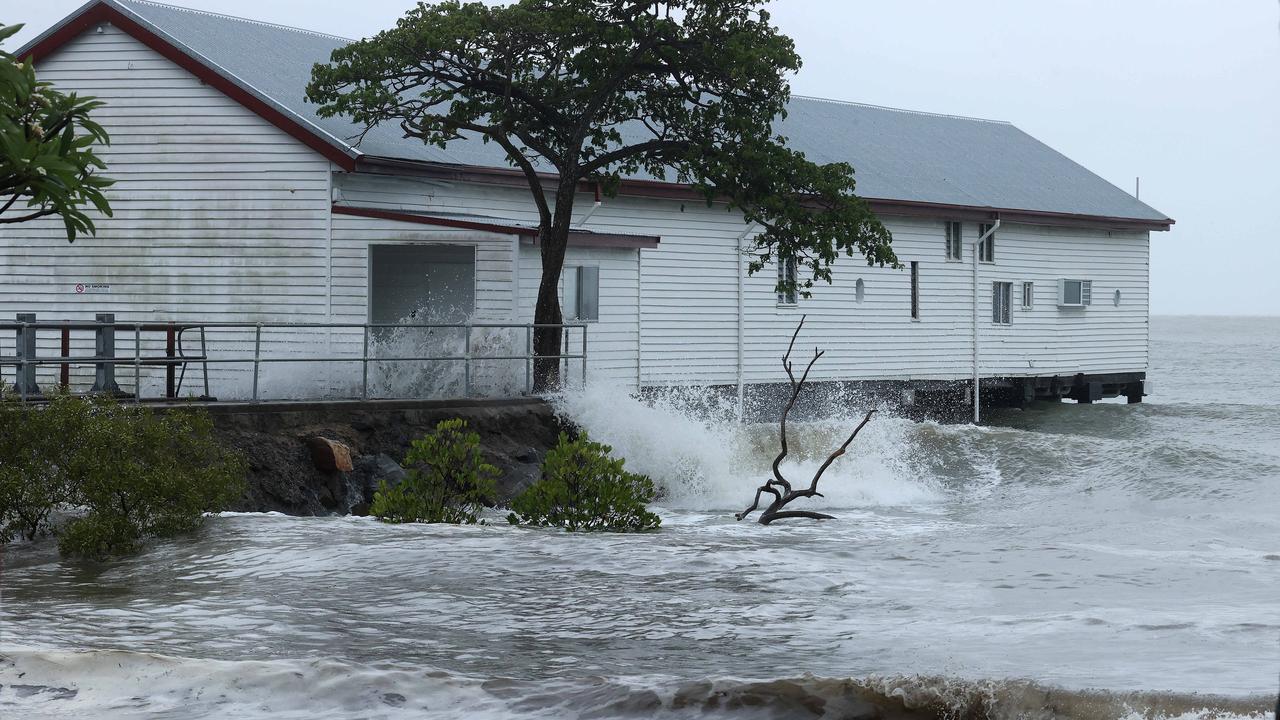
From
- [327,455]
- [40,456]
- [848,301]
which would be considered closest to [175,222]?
[327,455]

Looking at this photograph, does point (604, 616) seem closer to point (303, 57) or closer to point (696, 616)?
point (696, 616)

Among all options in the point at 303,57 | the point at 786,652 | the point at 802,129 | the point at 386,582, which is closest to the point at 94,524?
the point at 386,582

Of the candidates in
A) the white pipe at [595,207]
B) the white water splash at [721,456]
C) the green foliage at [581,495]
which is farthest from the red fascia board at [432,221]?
the green foliage at [581,495]

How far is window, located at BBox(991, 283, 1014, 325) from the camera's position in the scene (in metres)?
33.7

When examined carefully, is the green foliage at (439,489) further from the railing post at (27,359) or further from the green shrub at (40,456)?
the railing post at (27,359)

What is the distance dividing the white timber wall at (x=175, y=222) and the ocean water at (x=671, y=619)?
5455mm

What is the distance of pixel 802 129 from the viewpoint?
33.1 meters

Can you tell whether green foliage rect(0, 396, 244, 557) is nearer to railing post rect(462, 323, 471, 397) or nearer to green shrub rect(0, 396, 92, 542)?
green shrub rect(0, 396, 92, 542)

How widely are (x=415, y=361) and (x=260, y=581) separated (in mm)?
8888

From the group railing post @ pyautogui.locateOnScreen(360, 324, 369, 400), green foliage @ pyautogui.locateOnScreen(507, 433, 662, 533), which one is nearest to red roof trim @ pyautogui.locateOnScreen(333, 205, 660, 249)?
railing post @ pyautogui.locateOnScreen(360, 324, 369, 400)

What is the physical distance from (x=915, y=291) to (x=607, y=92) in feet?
37.4

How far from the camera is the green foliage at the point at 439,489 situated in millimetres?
15906

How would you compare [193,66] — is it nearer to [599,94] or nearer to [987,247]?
[599,94]

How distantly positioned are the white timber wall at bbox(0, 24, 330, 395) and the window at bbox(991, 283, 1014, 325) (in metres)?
16.8
